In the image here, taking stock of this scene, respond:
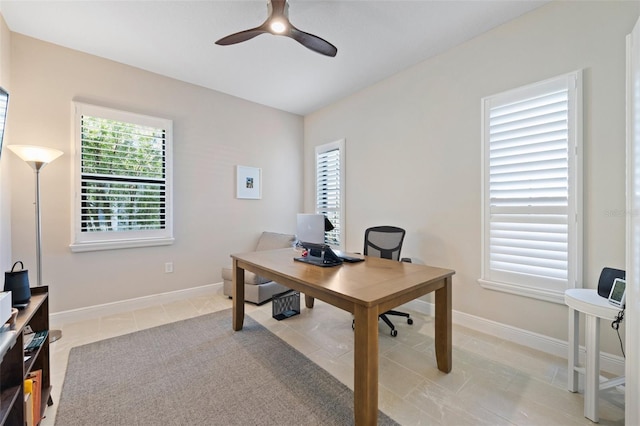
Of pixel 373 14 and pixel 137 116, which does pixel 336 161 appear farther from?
pixel 137 116

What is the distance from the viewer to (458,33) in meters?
2.53

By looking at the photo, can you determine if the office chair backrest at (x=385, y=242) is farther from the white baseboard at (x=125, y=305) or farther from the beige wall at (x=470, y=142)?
the white baseboard at (x=125, y=305)

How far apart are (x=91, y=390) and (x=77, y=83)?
2.94 meters

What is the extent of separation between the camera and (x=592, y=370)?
1.51m

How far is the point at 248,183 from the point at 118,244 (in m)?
1.80

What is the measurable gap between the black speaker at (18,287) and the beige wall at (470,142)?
316cm

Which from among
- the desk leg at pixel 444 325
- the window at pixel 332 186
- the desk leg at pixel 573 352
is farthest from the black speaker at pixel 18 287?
the desk leg at pixel 573 352

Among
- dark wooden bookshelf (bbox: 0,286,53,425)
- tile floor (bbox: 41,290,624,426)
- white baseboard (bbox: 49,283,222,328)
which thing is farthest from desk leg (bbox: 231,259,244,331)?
dark wooden bookshelf (bbox: 0,286,53,425)

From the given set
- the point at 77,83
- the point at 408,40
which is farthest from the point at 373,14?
the point at 77,83

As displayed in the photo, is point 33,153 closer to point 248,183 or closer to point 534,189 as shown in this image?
point 248,183

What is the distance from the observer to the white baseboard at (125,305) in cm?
275

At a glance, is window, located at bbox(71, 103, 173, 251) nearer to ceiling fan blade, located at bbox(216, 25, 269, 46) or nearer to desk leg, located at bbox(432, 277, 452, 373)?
ceiling fan blade, located at bbox(216, 25, 269, 46)

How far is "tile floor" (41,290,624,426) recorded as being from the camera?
1560 mm

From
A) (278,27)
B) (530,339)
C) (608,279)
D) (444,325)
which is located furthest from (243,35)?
(530,339)
